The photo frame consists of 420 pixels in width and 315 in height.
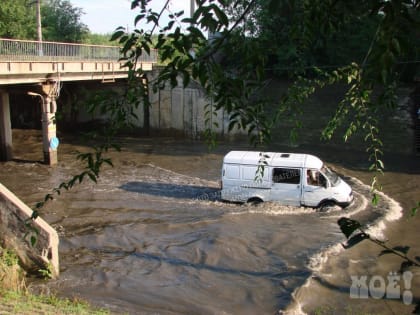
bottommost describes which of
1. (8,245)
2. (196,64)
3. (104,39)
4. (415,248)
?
(415,248)

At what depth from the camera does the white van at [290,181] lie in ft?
50.0

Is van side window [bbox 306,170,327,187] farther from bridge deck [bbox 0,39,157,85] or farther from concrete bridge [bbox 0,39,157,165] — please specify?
concrete bridge [bbox 0,39,157,165]

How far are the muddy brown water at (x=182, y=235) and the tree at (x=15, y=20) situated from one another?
24091 mm

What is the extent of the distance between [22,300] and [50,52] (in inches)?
734

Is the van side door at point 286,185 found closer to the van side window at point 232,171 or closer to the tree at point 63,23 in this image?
the van side window at point 232,171

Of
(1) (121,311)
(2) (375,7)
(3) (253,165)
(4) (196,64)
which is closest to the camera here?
(2) (375,7)

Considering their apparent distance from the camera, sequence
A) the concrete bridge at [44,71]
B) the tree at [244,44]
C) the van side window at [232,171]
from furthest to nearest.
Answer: the concrete bridge at [44,71], the van side window at [232,171], the tree at [244,44]

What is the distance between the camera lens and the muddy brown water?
9.72 metres

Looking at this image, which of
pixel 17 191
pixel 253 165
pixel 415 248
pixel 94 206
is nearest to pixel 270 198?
pixel 253 165

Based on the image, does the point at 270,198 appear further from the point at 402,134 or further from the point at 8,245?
the point at 402,134

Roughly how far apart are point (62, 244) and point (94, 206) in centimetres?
393

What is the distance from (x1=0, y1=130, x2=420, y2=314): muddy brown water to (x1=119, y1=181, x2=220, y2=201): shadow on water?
0.13 feet

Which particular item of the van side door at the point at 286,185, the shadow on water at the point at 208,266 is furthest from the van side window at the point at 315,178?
the shadow on water at the point at 208,266

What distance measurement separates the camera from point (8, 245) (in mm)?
10211
